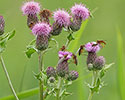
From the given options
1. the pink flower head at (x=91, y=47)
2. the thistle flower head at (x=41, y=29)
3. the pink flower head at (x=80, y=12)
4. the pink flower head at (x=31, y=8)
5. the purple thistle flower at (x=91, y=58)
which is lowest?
the purple thistle flower at (x=91, y=58)

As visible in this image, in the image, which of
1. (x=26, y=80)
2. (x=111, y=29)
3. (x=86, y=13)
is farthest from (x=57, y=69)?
(x=111, y=29)

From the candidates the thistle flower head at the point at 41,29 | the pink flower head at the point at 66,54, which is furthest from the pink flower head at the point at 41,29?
the pink flower head at the point at 66,54

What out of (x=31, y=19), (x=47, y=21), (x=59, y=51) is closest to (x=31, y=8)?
(x=31, y=19)

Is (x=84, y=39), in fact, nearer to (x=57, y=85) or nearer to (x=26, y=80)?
(x=26, y=80)

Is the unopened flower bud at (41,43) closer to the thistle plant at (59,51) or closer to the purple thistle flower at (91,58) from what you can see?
the thistle plant at (59,51)

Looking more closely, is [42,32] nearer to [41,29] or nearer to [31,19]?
[41,29]

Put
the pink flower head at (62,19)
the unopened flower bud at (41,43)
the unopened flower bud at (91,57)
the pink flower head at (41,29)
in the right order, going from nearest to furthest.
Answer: the unopened flower bud at (41,43) → the pink flower head at (41,29) → the pink flower head at (62,19) → the unopened flower bud at (91,57)

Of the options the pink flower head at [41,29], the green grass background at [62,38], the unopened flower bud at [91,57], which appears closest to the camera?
the pink flower head at [41,29]

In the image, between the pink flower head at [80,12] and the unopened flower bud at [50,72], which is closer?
the unopened flower bud at [50,72]
